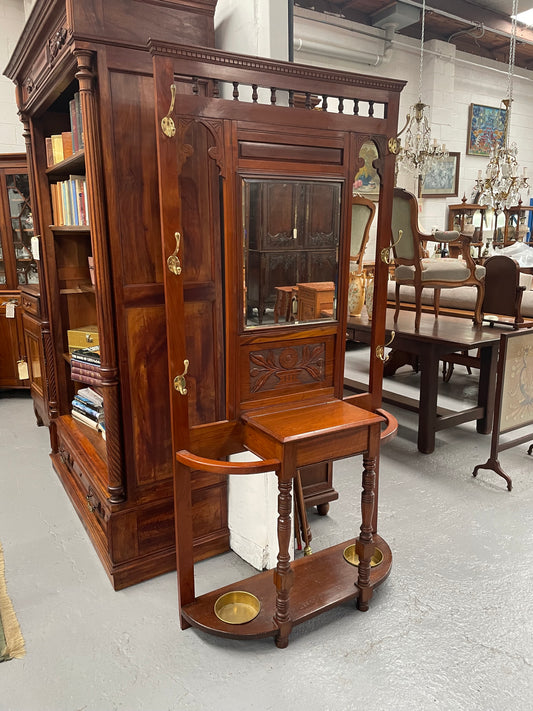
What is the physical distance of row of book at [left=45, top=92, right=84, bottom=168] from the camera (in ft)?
7.54

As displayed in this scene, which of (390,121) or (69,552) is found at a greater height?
(390,121)

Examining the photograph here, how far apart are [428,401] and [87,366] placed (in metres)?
2.07

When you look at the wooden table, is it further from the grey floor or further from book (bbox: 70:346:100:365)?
book (bbox: 70:346:100:365)

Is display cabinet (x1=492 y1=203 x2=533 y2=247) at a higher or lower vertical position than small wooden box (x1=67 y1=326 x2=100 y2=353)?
higher

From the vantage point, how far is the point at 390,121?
188 cm

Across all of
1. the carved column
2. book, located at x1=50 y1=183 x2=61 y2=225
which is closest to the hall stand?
the carved column

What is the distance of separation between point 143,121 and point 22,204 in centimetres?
285

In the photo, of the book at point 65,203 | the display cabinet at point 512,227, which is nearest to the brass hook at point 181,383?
the book at point 65,203

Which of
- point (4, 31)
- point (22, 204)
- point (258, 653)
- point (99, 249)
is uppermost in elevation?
point (4, 31)

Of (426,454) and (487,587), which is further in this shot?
Answer: (426,454)

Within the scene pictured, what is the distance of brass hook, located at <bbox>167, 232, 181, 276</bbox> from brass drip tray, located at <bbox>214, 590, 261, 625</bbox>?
3.88ft

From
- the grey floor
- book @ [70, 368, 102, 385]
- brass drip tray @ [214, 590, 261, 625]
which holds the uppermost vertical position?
book @ [70, 368, 102, 385]

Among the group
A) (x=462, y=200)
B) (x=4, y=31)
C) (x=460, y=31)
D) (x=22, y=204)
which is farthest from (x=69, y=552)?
(x=460, y=31)

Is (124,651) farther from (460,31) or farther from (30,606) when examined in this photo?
(460,31)
